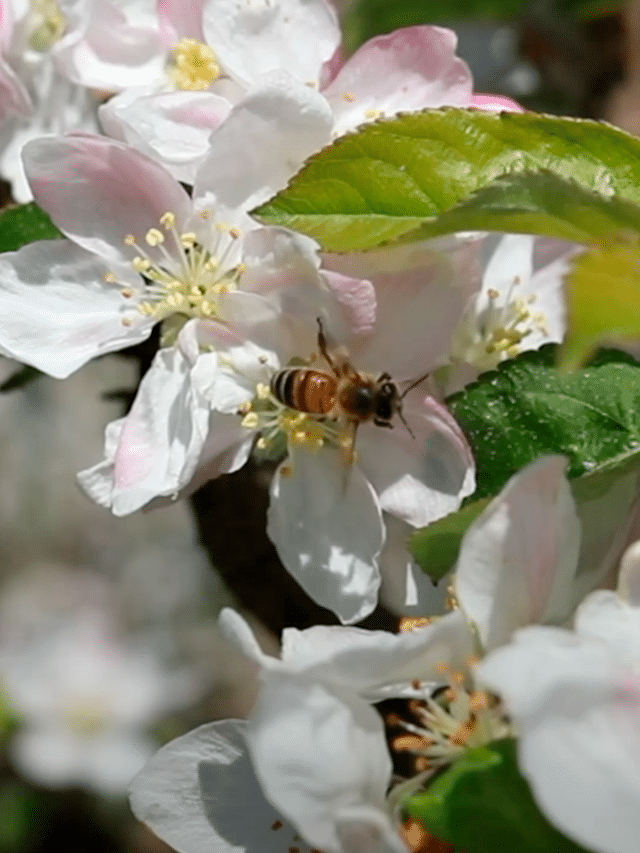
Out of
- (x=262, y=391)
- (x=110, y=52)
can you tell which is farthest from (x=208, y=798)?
(x=110, y=52)

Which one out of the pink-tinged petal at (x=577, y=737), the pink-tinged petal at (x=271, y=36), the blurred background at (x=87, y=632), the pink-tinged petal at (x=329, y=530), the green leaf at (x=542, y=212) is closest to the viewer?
the pink-tinged petal at (x=577, y=737)

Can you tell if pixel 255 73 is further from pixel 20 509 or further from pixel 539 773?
pixel 20 509

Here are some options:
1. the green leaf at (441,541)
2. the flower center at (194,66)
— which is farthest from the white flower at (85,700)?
the green leaf at (441,541)

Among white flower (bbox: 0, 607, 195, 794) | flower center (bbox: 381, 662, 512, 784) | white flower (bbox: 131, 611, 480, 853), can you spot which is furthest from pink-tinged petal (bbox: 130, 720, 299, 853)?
white flower (bbox: 0, 607, 195, 794)

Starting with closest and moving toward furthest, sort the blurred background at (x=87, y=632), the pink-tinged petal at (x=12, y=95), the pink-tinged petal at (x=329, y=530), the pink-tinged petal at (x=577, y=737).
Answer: the pink-tinged petal at (x=577, y=737)
the pink-tinged petal at (x=329, y=530)
the pink-tinged petal at (x=12, y=95)
the blurred background at (x=87, y=632)

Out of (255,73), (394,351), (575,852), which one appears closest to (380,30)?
(255,73)

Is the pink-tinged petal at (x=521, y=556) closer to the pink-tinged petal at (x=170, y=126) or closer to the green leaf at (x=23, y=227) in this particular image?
the pink-tinged petal at (x=170, y=126)

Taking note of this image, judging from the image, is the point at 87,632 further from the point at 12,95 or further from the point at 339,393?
the point at 339,393
